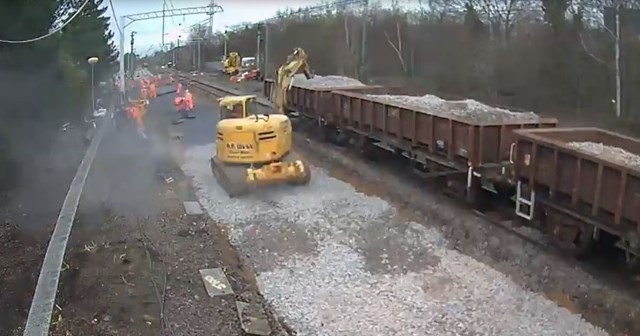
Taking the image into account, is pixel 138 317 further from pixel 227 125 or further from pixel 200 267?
pixel 227 125

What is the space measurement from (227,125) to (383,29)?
87.3 ft

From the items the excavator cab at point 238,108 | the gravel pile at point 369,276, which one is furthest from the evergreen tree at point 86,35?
the gravel pile at point 369,276

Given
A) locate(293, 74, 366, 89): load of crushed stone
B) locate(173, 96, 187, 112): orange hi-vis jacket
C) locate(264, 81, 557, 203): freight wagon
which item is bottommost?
locate(173, 96, 187, 112): orange hi-vis jacket

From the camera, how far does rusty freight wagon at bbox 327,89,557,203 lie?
11.9 meters

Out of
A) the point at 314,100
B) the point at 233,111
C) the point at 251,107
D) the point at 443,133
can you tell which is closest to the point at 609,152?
the point at 443,133

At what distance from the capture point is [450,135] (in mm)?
12766

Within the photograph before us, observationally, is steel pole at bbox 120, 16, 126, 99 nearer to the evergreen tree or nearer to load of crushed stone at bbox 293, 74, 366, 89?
the evergreen tree

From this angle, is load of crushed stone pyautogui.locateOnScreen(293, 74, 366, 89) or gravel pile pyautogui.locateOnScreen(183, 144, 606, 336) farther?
load of crushed stone pyautogui.locateOnScreen(293, 74, 366, 89)

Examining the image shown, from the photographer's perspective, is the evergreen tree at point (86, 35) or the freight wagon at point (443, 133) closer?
the freight wagon at point (443, 133)

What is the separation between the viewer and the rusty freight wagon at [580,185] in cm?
852

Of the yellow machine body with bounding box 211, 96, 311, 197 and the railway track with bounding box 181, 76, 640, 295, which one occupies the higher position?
the yellow machine body with bounding box 211, 96, 311, 197

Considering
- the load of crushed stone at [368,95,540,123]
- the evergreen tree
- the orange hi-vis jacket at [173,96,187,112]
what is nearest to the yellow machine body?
the load of crushed stone at [368,95,540,123]

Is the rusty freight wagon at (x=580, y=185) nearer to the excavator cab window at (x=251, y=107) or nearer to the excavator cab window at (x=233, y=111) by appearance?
the excavator cab window at (x=251, y=107)

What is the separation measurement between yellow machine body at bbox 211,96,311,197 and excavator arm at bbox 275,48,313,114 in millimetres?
5778
